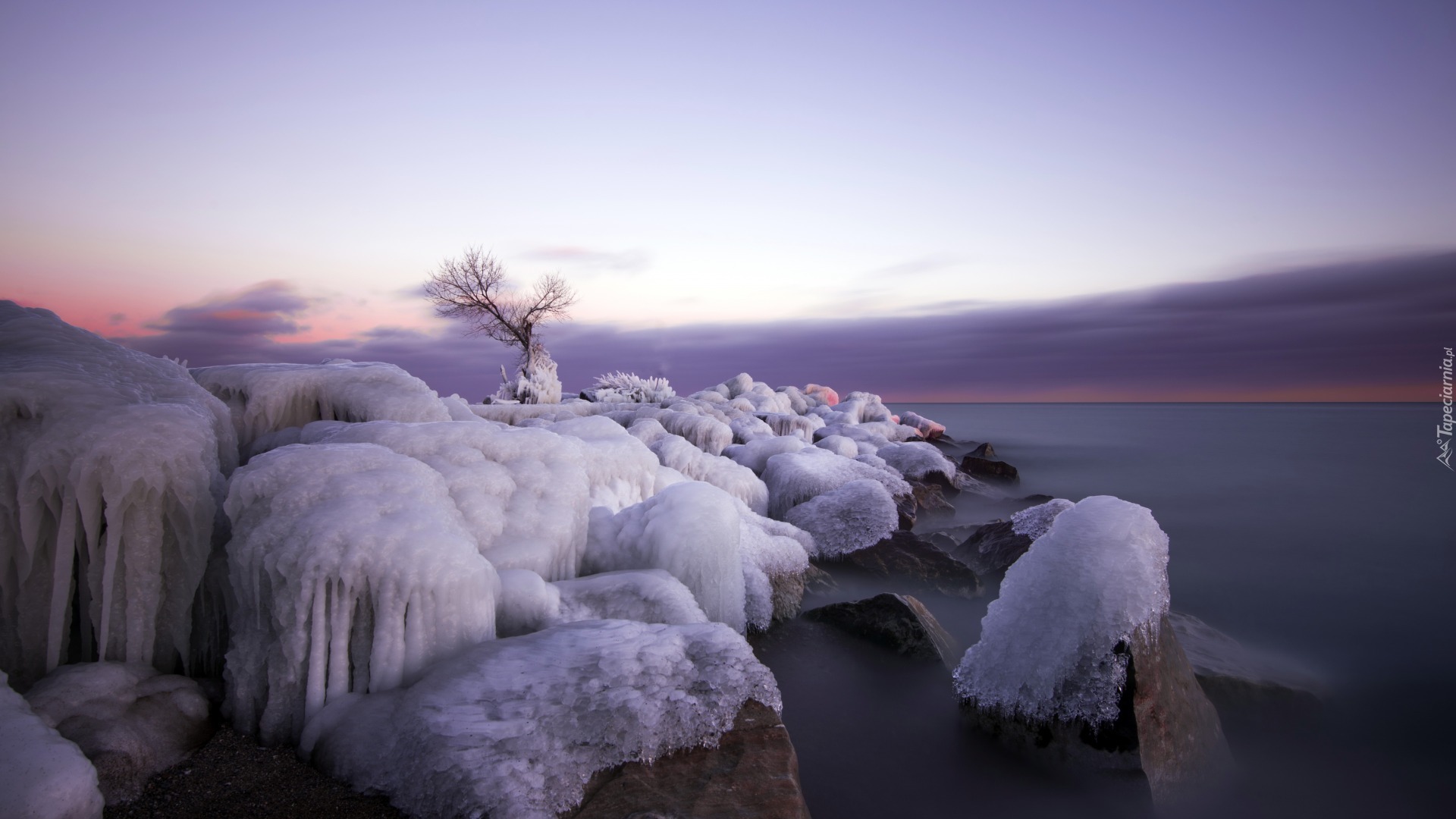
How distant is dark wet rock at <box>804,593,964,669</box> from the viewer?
563 cm

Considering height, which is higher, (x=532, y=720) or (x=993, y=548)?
(x=532, y=720)

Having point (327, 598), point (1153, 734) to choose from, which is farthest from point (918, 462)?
point (327, 598)

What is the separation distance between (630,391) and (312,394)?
11.1 m

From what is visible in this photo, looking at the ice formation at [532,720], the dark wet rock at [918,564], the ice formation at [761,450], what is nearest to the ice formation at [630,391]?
the ice formation at [761,450]

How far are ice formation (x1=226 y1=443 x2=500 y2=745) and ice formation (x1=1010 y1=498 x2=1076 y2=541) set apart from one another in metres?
6.83

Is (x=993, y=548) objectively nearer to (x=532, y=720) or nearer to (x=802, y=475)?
(x=802, y=475)

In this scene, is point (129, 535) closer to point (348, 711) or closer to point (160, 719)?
point (160, 719)

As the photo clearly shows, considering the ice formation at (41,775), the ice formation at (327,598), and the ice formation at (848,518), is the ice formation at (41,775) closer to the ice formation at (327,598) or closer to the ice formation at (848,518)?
the ice formation at (327,598)

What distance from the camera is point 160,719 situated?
3061 mm

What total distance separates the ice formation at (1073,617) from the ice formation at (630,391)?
12.6 metres

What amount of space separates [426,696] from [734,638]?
1612 millimetres

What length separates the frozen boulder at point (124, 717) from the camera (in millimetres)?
2740

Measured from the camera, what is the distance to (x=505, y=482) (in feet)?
16.4

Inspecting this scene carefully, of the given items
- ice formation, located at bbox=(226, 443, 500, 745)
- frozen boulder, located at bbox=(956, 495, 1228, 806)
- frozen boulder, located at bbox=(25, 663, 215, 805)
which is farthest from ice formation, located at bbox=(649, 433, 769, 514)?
frozen boulder, located at bbox=(25, 663, 215, 805)
